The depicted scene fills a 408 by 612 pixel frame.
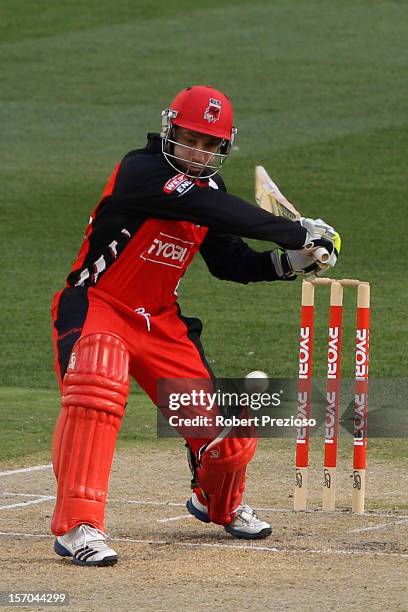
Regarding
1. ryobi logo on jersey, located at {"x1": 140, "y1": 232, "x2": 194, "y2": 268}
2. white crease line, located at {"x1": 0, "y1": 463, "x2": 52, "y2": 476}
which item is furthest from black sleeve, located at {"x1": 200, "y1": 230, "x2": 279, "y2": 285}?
white crease line, located at {"x1": 0, "y1": 463, "x2": 52, "y2": 476}


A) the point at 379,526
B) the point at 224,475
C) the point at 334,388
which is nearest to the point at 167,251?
the point at 224,475

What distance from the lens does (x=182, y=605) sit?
533 centimetres

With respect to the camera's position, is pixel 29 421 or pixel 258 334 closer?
pixel 29 421

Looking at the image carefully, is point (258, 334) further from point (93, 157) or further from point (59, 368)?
point (93, 157)

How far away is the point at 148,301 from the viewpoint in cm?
635

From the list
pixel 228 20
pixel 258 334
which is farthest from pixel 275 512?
pixel 228 20

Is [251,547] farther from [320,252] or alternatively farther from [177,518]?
[320,252]

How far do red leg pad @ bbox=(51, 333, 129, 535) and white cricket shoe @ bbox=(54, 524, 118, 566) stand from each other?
0.11ft

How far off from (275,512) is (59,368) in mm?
1521

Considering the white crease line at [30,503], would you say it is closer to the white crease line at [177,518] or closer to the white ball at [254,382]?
the white crease line at [177,518]

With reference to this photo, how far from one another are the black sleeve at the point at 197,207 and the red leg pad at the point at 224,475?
2.95ft

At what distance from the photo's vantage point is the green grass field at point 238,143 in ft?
40.3

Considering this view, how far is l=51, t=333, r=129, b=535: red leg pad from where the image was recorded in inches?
237

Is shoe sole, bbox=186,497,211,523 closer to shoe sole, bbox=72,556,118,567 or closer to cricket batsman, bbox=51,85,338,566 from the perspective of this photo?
cricket batsman, bbox=51,85,338,566
